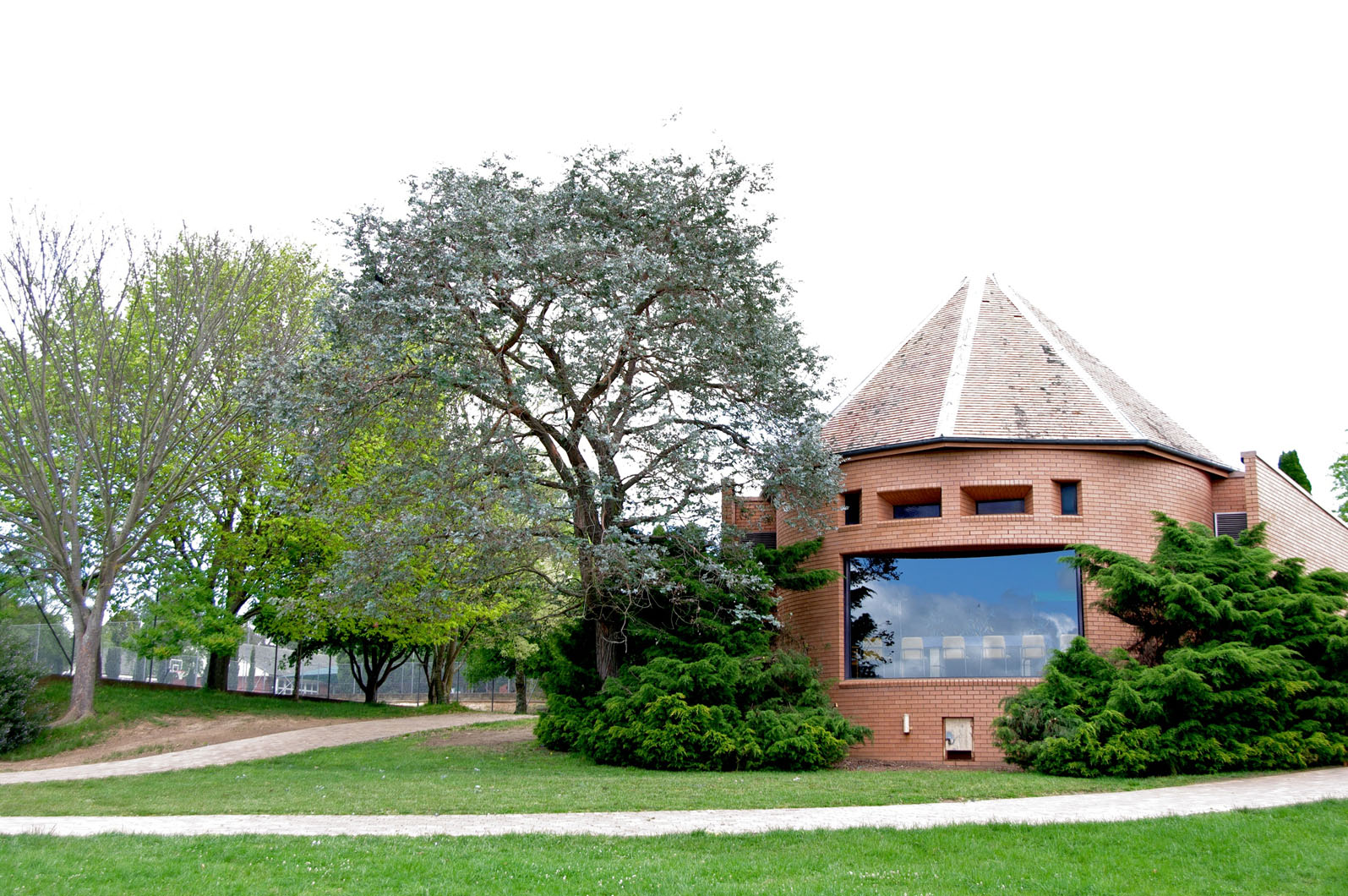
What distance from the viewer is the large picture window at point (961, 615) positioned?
1784 centimetres

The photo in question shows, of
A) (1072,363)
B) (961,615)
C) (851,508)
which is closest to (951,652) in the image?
(961,615)

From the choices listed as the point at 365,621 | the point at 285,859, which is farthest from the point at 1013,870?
the point at 365,621

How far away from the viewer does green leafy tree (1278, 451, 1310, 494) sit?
93.8ft

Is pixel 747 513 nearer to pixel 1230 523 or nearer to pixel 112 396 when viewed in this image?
pixel 1230 523

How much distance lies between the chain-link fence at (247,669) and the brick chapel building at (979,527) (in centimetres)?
1598

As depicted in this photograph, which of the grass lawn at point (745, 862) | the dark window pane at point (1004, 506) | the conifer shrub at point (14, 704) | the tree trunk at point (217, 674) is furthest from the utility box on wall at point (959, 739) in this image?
the tree trunk at point (217, 674)

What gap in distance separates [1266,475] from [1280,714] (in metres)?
7.36

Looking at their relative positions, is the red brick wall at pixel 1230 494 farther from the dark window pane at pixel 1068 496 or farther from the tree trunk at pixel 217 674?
the tree trunk at pixel 217 674

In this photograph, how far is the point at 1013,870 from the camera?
27.7 feet

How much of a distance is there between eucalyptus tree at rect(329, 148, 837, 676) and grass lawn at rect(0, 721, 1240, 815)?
10.5ft

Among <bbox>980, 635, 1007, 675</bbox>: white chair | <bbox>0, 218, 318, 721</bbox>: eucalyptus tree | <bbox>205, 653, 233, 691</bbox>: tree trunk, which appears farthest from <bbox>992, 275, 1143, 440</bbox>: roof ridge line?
<bbox>205, 653, 233, 691</bbox>: tree trunk

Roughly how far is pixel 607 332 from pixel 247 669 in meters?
27.5

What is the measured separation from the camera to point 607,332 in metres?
16.3

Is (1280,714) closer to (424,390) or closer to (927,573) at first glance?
(927,573)
